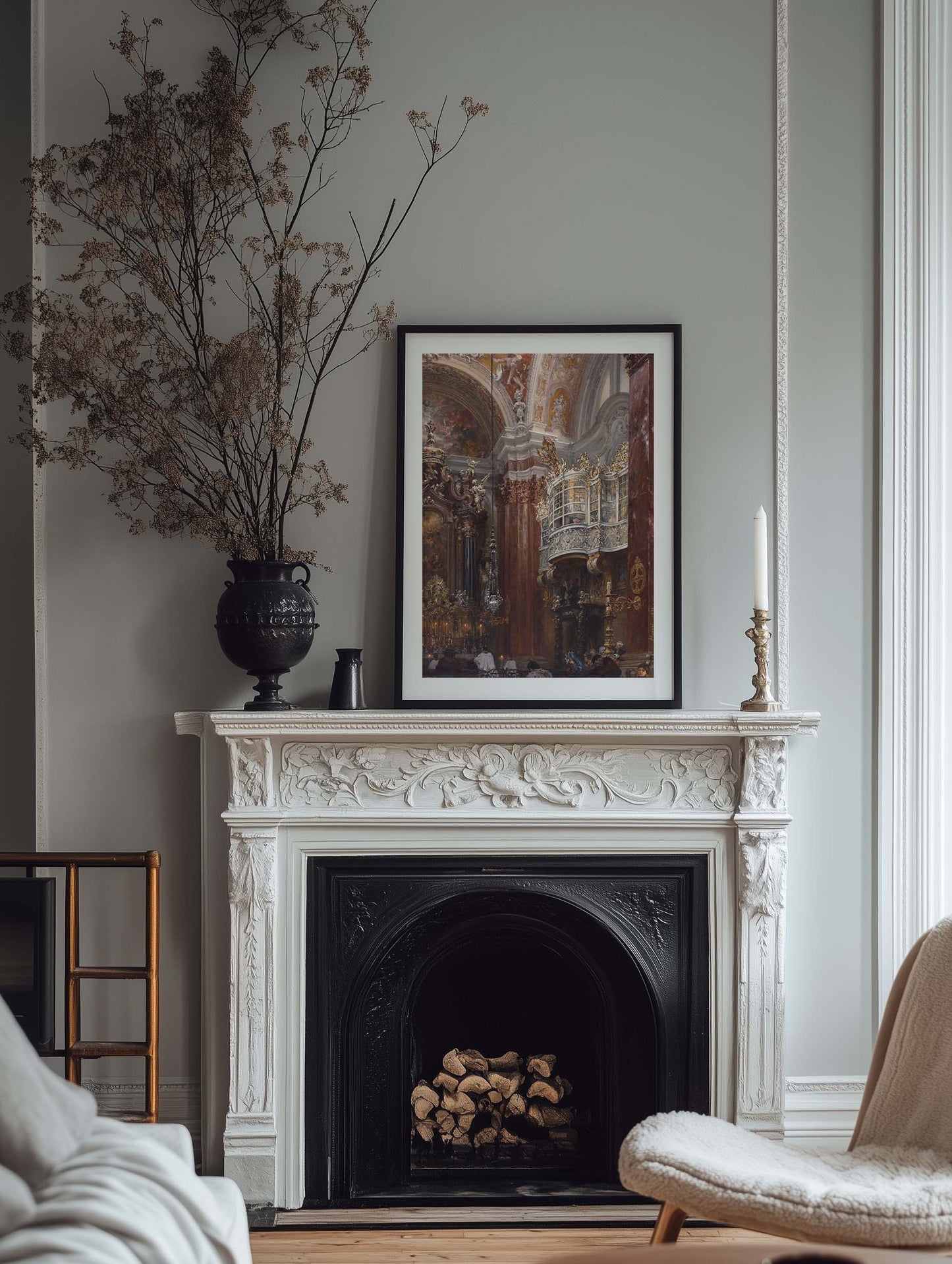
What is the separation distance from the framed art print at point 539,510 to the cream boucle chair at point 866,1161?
0.94m

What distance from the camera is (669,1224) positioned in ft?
6.10

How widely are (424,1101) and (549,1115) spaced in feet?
1.07

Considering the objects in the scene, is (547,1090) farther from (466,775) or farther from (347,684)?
(347,684)

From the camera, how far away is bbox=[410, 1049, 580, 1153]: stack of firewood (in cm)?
267

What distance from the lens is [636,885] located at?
2.53 metres

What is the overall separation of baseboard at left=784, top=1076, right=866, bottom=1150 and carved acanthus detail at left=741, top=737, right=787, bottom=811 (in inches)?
29.1

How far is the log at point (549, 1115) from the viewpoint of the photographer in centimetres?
269

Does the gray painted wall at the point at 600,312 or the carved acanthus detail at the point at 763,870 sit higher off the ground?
the gray painted wall at the point at 600,312

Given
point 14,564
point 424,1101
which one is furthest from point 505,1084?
point 14,564

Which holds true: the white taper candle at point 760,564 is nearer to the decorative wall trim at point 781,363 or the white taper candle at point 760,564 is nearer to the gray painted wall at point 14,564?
the decorative wall trim at point 781,363

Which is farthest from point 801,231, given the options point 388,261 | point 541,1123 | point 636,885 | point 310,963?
point 541,1123

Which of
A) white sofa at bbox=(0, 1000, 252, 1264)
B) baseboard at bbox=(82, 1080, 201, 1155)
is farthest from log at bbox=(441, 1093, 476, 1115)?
white sofa at bbox=(0, 1000, 252, 1264)

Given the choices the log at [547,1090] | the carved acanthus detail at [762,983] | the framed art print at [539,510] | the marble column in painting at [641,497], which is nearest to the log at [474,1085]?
the log at [547,1090]

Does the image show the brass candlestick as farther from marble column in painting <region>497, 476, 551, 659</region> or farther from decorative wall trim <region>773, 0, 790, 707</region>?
marble column in painting <region>497, 476, 551, 659</region>
